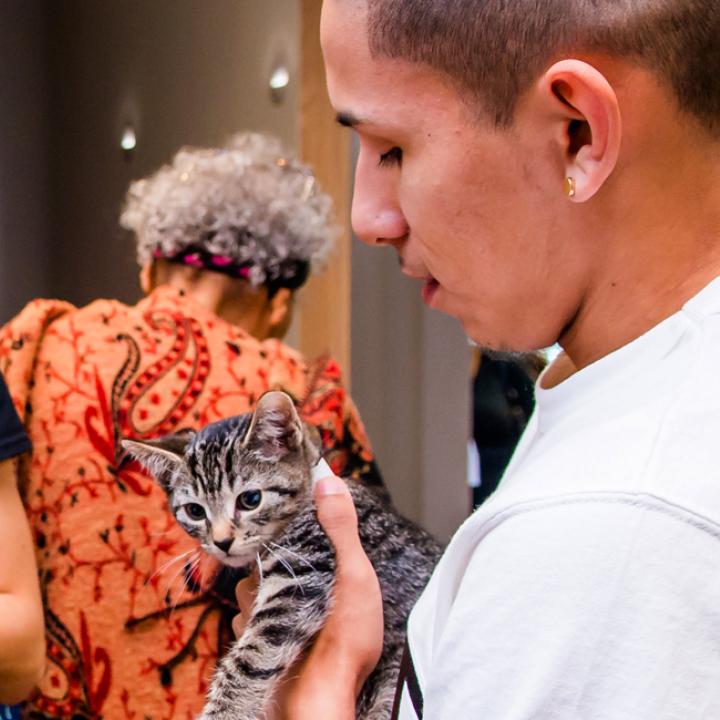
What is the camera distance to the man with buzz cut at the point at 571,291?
399mm

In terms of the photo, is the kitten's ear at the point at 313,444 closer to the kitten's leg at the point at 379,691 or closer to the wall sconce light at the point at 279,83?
the kitten's leg at the point at 379,691

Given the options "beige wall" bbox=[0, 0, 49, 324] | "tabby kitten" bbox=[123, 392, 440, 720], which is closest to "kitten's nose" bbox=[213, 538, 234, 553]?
"tabby kitten" bbox=[123, 392, 440, 720]

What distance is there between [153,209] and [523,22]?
0.52 m

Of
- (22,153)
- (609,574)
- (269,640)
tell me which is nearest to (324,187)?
(22,153)

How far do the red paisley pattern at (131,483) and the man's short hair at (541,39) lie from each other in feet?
1.15

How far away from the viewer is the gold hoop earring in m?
0.49

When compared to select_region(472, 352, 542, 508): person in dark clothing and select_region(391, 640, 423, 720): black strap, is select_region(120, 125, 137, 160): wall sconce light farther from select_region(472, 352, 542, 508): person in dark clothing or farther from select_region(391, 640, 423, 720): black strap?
select_region(391, 640, 423, 720): black strap

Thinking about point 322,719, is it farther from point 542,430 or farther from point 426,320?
point 426,320

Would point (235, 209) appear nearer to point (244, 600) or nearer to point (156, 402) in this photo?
point (156, 402)

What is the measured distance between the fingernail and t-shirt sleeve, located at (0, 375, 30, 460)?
14.1 inches

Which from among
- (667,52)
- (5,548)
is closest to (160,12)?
(5,548)

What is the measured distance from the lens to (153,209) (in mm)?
914

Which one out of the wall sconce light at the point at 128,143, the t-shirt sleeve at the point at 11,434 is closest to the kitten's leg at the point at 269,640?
the t-shirt sleeve at the point at 11,434

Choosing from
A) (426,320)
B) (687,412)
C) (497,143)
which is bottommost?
(426,320)
